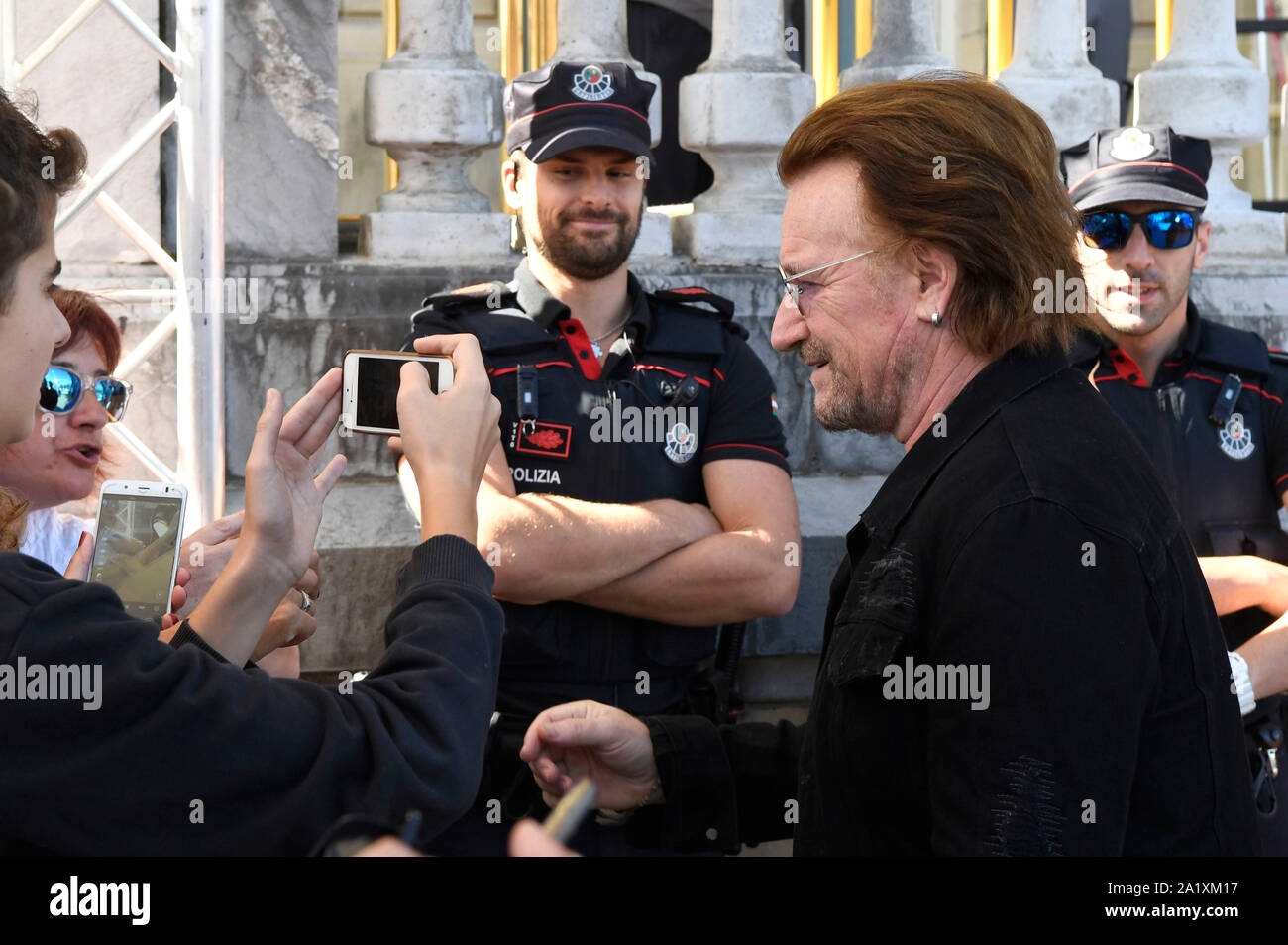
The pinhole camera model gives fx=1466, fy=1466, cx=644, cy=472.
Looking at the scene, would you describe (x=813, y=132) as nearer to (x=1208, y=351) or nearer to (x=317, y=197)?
(x=1208, y=351)

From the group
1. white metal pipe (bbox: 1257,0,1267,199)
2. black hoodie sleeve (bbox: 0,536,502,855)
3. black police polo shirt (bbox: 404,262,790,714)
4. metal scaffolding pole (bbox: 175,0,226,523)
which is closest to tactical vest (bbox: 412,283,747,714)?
black police polo shirt (bbox: 404,262,790,714)

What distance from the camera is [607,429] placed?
11.0 feet

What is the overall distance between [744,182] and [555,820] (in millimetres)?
3560

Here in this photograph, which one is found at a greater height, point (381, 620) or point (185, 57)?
point (185, 57)

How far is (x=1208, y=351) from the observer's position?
330 cm

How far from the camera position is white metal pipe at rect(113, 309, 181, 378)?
346cm

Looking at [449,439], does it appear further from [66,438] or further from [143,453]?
[143,453]

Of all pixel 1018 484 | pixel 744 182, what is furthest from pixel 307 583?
pixel 744 182

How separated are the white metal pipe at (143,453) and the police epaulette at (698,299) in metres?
1.25

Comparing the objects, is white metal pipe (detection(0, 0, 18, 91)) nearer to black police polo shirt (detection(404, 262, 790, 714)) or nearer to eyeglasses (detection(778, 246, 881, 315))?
black police polo shirt (detection(404, 262, 790, 714))

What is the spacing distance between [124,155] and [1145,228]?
2387 mm

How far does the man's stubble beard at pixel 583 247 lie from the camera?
344 centimetres

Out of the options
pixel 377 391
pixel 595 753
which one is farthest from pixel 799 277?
pixel 595 753

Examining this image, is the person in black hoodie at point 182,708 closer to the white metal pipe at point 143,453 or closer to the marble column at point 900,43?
the white metal pipe at point 143,453
